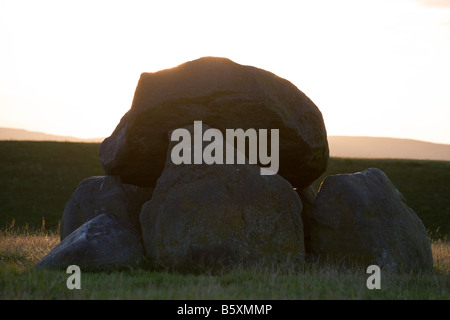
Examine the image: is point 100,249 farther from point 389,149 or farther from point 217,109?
point 389,149

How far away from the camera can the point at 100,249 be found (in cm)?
1071

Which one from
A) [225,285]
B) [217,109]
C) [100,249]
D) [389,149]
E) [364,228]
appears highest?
[389,149]

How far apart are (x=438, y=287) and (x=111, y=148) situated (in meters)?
8.46

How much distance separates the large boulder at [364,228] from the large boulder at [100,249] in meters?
4.27

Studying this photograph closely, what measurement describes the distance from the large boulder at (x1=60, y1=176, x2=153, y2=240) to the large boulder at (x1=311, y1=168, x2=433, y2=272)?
458cm

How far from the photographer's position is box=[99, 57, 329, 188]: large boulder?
39.7 ft

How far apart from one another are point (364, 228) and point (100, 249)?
5874 millimetres

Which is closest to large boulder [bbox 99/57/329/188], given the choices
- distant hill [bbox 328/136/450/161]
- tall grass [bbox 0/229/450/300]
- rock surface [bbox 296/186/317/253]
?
rock surface [bbox 296/186/317/253]

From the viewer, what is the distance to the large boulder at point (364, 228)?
11.8m

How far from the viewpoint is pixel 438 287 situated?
369 inches

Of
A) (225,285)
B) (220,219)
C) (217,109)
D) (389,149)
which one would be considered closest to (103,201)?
(217,109)

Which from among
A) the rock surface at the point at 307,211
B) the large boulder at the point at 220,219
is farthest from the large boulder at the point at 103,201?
the rock surface at the point at 307,211
